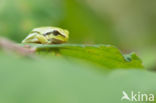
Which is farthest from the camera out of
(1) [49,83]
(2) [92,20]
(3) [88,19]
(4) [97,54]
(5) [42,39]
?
(2) [92,20]

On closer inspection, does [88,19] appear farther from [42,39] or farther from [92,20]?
[42,39]

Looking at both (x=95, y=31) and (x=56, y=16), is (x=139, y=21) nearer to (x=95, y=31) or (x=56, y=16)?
(x=95, y=31)

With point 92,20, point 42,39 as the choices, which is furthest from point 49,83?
point 92,20

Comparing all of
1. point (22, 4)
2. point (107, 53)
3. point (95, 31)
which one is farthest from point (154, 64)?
point (107, 53)

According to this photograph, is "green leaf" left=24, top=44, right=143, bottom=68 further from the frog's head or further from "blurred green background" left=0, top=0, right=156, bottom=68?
"blurred green background" left=0, top=0, right=156, bottom=68

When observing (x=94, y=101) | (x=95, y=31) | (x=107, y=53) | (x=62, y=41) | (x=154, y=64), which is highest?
(x=95, y=31)

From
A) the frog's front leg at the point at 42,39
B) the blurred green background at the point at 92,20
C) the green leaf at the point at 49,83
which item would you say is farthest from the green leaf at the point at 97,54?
the blurred green background at the point at 92,20
